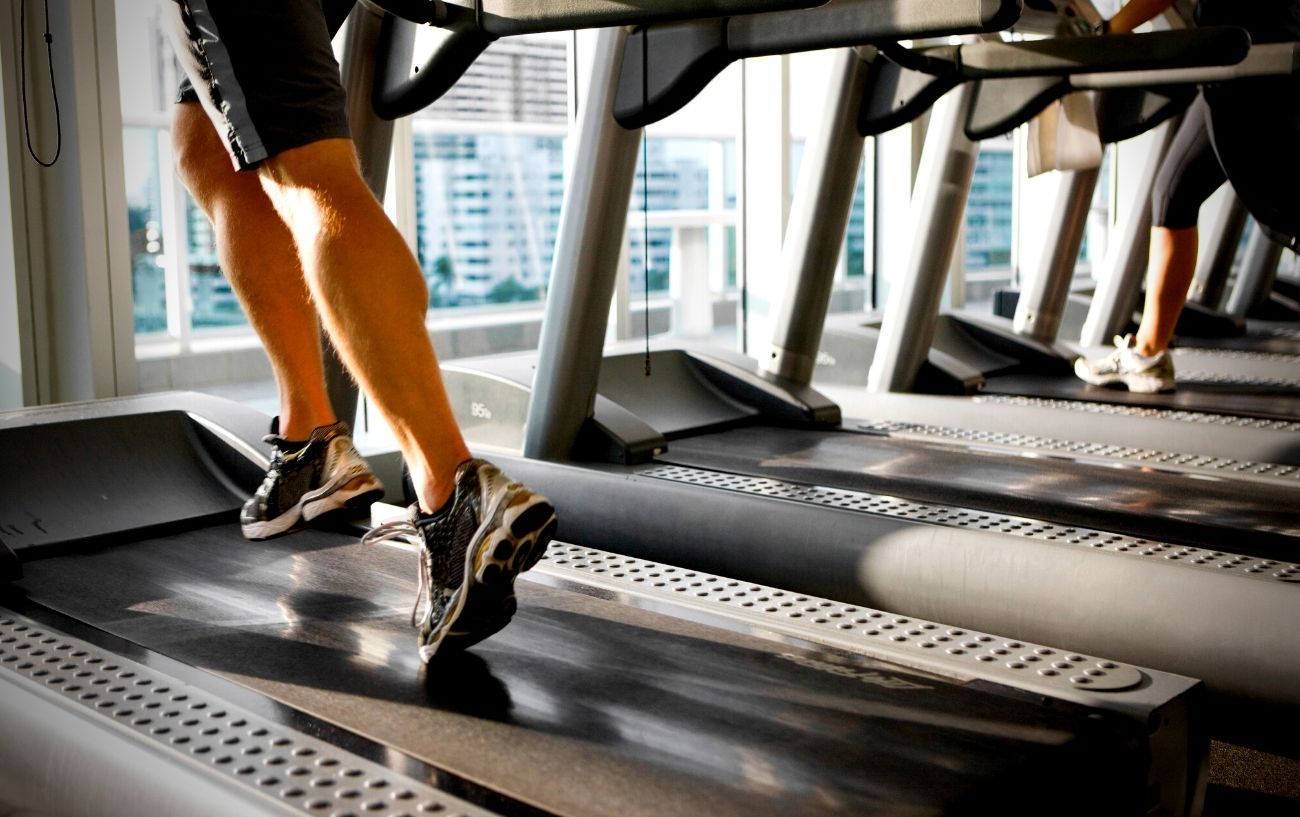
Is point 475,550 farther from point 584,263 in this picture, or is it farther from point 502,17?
point 584,263

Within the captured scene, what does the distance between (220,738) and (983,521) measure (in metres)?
1.47

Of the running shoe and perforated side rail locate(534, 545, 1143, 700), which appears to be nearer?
perforated side rail locate(534, 545, 1143, 700)

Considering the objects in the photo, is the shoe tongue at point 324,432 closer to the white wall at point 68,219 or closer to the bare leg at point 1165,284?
the white wall at point 68,219

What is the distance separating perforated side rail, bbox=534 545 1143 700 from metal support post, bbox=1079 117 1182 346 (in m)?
3.66

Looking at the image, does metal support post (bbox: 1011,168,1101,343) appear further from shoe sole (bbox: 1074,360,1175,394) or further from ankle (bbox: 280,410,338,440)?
ankle (bbox: 280,410,338,440)

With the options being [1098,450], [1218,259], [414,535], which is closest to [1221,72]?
[1098,450]

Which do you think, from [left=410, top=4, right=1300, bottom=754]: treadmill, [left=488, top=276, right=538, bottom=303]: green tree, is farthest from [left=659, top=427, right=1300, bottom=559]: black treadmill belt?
[left=488, top=276, right=538, bottom=303]: green tree

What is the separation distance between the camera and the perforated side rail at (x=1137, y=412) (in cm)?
348

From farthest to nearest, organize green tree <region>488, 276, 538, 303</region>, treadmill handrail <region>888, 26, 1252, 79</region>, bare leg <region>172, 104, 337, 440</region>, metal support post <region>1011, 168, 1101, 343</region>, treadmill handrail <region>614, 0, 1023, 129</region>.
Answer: green tree <region>488, 276, 538, 303</region> → metal support post <region>1011, 168, 1101, 343</region> → treadmill handrail <region>888, 26, 1252, 79</region> → bare leg <region>172, 104, 337, 440</region> → treadmill handrail <region>614, 0, 1023, 129</region>

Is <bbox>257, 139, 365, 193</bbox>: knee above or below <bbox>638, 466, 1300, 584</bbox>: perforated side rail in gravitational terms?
above

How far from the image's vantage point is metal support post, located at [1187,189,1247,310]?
6.47 meters

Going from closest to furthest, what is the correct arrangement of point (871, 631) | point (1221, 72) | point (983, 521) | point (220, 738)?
point (220, 738) < point (871, 631) < point (983, 521) < point (1221, 72)

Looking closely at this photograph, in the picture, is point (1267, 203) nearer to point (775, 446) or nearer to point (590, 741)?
point (775, 446)

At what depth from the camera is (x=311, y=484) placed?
6.93 feet
